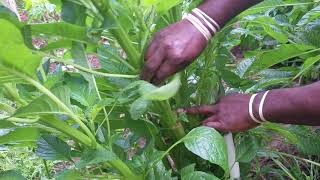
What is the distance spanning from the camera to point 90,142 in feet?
3.18

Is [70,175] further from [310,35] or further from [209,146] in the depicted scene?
[310,35]

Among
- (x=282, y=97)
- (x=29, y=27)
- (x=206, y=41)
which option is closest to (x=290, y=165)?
(x=282, y=97)

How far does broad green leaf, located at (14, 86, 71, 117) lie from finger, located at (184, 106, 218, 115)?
323 millimetres

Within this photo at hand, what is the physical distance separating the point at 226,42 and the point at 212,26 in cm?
21

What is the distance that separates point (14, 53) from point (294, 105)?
568 mm

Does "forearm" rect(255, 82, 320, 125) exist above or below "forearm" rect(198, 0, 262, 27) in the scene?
below

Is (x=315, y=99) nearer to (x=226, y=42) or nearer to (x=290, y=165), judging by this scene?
(x=226, y=42)

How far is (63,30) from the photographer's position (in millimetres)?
944

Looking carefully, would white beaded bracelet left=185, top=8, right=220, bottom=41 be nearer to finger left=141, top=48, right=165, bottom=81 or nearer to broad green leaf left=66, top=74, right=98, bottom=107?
finger left=141, top=48, right=165, bottom=81

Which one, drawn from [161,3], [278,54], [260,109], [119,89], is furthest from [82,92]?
[278,54]

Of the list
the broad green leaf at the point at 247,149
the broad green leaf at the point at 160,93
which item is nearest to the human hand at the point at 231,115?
the broad green leaf at the point at 247,149

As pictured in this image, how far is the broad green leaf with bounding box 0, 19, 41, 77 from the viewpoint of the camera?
0.79 meters

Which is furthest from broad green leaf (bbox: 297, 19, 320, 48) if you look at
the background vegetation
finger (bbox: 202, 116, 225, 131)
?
finger (bbox: 202, 116, 225, 131)

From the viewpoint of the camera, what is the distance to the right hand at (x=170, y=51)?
39.8 inches
